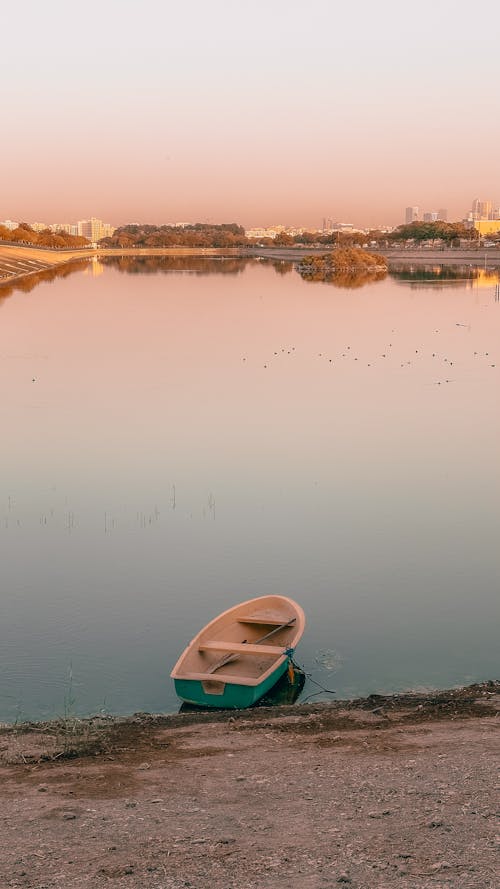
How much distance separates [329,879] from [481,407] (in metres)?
24.7

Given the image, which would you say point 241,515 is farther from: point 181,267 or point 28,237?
point 28,237

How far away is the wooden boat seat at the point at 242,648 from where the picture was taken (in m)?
11.7

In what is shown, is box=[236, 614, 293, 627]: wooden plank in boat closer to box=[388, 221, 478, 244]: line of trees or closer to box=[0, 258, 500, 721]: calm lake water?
box=[0, 258, 500, 721]: calm lake water

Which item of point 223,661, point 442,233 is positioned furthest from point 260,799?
point 442,233

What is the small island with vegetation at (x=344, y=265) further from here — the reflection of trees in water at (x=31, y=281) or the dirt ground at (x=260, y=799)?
the dirt ground at (x=260, y=799)

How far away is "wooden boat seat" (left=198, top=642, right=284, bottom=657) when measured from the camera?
1168 centimetres

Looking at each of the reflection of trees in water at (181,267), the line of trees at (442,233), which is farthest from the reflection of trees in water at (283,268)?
the line of trees at (442,233)

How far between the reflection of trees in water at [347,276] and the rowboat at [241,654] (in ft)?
257

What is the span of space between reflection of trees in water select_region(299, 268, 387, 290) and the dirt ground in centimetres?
8101

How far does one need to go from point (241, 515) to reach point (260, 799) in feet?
33.9

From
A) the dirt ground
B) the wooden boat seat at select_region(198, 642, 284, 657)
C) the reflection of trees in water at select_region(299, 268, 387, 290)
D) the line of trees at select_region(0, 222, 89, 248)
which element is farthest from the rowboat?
the line of trees at select_region(0, 222, 89, 248)

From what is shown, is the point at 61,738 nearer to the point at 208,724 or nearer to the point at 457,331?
the point at 208,724

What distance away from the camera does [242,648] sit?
11.7 meters

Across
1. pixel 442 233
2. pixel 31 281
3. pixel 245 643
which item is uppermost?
pixel 442 233
